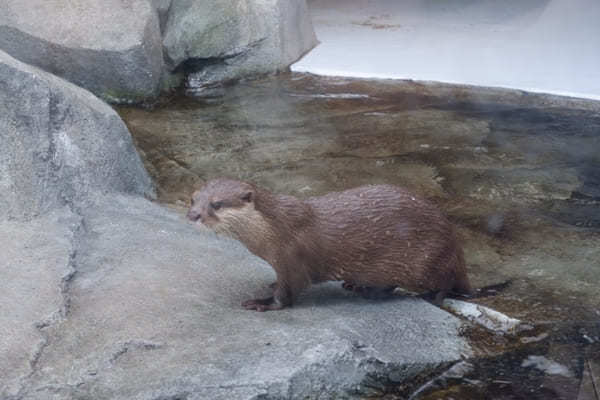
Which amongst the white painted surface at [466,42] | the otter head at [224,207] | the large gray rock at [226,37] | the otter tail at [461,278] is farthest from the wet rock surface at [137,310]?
the white painted surface at [466,42]

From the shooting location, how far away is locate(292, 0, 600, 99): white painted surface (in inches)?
259

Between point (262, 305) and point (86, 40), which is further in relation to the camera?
point (86, 40)

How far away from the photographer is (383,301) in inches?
125

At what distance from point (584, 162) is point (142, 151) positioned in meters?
2.57

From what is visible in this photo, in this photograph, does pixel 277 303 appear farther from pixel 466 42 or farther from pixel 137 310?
pixel 466 42

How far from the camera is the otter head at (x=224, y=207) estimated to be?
9.46 ft

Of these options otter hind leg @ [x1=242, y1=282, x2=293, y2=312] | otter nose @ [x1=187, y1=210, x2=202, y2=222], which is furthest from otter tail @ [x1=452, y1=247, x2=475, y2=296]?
otter nose @ [x1=187, y1=210, x2=202, y2=222]

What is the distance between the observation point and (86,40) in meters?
5.83

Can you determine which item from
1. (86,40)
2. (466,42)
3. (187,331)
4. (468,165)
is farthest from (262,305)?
(466,42)

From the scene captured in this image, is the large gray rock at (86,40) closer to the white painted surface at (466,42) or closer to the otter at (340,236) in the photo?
the white painted surface at (466,42)

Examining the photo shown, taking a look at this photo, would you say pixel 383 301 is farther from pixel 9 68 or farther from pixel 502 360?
pixel 9 68

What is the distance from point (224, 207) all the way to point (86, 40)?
3361 millimetres

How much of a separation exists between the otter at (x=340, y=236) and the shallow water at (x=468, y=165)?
0.33 meters

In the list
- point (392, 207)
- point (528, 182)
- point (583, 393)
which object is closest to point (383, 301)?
point (392, 207)
